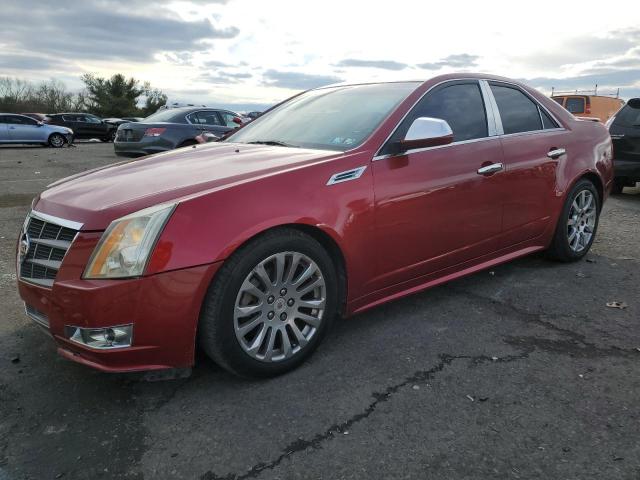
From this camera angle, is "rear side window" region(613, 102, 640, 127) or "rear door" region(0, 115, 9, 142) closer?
"rear side window" region(613, 102, 640, 127)

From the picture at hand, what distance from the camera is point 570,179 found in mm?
4566

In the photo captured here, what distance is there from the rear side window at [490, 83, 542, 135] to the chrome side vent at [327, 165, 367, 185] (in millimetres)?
1552

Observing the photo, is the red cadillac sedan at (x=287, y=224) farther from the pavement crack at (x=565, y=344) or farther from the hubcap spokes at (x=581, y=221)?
the pavement crack at (x=565, y=344)

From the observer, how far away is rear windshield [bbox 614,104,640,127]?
8059mm

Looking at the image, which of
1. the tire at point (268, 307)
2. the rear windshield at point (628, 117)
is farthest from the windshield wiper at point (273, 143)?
the rear windshield at point (628, 117)

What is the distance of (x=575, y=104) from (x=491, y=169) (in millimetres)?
17577

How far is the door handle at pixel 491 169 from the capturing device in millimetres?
3759

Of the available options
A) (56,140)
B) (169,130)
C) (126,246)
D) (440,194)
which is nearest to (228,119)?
(169,130)

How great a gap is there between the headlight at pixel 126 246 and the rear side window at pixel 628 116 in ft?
25.6

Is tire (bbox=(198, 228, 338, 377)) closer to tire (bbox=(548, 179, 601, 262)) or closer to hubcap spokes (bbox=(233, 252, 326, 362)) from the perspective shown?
hubcap spokes (bbox=(233, 252, 326, 362))

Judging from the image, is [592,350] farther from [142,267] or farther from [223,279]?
[142,267]

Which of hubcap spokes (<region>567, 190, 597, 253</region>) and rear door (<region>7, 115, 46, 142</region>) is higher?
rear door (<region>7, 115, 46, 142</region>)

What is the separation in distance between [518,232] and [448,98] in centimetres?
118

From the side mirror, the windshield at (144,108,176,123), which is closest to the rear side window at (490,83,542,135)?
the side mirror
